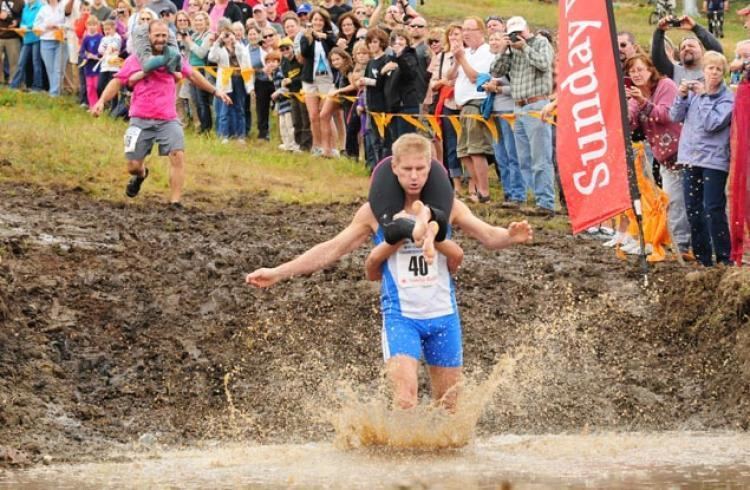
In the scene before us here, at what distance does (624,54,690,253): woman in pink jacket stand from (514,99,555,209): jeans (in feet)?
8.83

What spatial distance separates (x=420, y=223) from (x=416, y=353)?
855 mm

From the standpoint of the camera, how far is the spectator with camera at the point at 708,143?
543 inches

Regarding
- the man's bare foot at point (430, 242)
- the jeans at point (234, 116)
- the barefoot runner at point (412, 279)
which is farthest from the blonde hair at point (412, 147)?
the jeans at point (234, 116)

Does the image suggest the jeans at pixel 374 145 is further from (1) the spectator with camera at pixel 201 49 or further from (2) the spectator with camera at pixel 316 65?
(1) the spectator with camera at pixel 201 49

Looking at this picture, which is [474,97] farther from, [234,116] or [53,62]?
[53,62]

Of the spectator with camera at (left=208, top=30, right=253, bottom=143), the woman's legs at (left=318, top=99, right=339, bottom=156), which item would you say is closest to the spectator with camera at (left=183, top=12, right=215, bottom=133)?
the spectator with camera at (left=208, top=30, right=253, bottom=143)

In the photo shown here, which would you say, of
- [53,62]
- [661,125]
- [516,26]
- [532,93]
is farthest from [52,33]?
[661,125]

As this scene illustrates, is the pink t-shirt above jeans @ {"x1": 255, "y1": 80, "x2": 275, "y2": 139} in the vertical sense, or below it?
above

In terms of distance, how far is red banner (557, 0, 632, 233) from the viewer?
550 inches

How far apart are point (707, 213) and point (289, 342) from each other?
12.5ft

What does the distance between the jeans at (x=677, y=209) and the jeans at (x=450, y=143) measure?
197 inches

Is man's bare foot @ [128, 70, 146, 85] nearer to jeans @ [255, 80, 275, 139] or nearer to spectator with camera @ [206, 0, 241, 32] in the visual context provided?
jeans @ [255, 80, 275, 139]

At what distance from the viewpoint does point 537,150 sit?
17.8 meters

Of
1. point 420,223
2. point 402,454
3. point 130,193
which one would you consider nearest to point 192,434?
point 402,454
